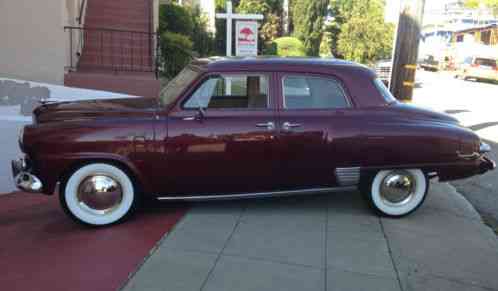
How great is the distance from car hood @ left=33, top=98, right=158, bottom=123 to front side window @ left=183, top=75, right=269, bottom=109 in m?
0.47

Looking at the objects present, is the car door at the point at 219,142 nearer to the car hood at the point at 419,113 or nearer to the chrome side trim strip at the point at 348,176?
the chrome side trim strip at the point at 348,176

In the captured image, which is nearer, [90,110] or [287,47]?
[90,110]

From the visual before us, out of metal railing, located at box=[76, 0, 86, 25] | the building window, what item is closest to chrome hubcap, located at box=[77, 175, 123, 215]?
metal railing, located at box=[76, 0, 86, 25]

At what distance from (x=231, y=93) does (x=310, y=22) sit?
26826mm

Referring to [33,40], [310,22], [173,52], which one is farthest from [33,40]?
[310,22]

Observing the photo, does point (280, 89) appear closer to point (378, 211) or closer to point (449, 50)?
point (378, 211)

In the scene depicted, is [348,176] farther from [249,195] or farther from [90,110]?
→ [90,110]

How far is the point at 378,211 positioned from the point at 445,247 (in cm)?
82

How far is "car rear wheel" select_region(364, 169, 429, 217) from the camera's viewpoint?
5242 mm

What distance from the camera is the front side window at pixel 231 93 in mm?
4914

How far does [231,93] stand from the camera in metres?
5.36

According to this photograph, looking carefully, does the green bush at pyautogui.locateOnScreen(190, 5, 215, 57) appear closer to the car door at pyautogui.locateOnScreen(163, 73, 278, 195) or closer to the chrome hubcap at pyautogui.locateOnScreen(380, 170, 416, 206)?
the car door at pyautogui.locateOnScreen(163, 73, 278, 195)

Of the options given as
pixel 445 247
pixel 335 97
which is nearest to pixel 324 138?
pixel 335 97

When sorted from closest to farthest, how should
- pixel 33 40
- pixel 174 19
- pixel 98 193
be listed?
pixel 98 193 → pixel 33 40 → pixel 174 19
